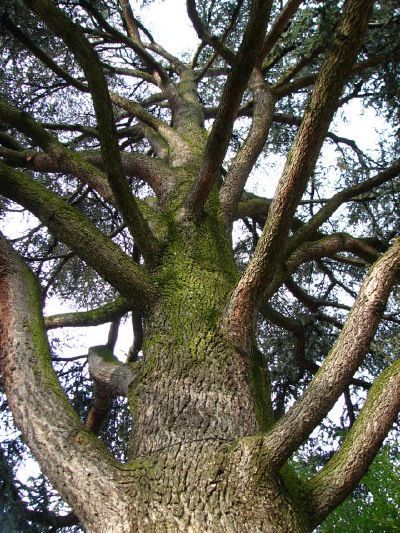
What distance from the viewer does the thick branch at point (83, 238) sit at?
2904 mm

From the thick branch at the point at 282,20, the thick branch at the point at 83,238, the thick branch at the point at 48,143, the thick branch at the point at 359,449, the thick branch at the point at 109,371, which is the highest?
the thick branch at the point at 282,20

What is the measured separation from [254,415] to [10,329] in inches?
44.2

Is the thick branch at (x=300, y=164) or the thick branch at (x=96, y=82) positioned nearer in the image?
the thick branch at (x=300, y=164)

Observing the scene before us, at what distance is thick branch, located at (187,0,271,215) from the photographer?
2.38 meters

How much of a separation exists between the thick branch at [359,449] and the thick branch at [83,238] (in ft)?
4.56

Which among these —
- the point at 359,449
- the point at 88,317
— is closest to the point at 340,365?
the point at 359,449

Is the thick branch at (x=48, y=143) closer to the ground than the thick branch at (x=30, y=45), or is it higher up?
closer to the ground

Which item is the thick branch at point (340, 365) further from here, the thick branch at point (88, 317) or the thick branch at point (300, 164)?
the thick branch at point (88, 317)

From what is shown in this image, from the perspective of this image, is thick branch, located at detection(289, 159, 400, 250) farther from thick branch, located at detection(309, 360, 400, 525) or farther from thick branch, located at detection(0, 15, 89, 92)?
thick branch, located at detection(0, 15, 89, 92)

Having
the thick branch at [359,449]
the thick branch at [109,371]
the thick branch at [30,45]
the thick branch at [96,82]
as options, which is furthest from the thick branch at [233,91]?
the thick branch at [30,45]

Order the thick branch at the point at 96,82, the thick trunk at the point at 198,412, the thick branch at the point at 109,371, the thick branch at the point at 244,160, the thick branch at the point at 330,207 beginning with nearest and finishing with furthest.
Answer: the thick trunk at the point at 198,412 < the thick branch at the point at 96,82 < the thick branch at the point at 109,371 < the thick branch at the point at 330,207 < the thick branch at the point at 244,160

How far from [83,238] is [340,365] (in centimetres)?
154

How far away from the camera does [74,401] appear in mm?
4945

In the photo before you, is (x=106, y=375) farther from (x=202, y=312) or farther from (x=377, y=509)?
(x=377, y=509)
